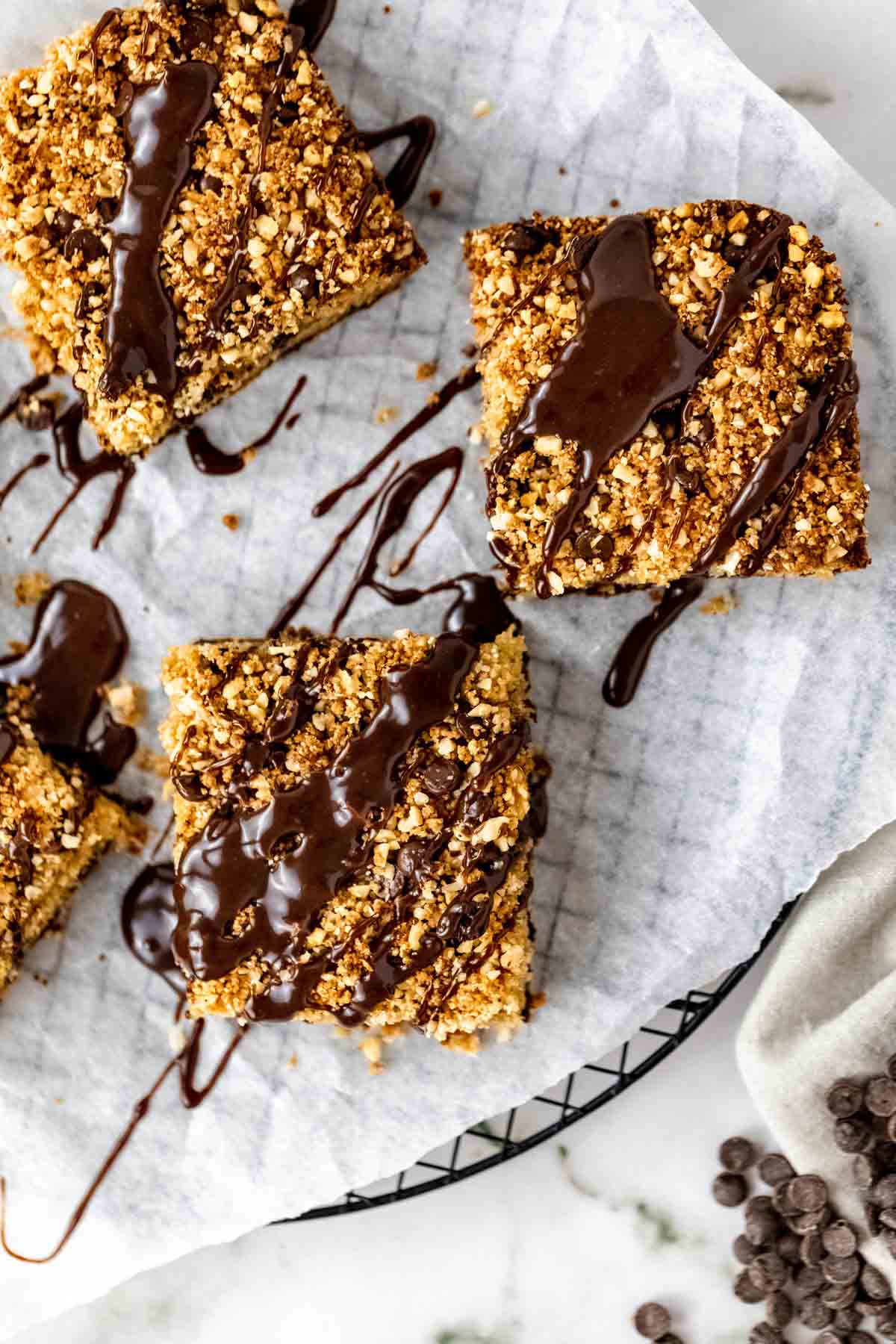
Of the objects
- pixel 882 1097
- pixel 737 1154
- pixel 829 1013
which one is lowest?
pixel 737 1154

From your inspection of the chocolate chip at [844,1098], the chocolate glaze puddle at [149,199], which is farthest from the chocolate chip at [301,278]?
the chocolate chip at [844,1098]

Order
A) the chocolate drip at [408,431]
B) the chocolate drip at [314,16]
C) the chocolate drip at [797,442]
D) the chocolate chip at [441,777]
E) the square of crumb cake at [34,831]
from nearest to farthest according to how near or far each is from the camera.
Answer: the chocolate drip at [797,442] < the chocolate chip at [441,777] < the square of crumb cake at [34,831] < the chocolate drip at [314,16] < the chocolate drip at [408,431]

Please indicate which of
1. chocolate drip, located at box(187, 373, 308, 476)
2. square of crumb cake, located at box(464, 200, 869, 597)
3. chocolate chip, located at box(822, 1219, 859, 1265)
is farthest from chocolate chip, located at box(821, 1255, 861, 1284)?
chocolate drip, located at box(187, 373, 308, 476)

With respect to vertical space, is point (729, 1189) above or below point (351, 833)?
below

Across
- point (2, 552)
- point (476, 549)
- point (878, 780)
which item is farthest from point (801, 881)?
point (2, 552)

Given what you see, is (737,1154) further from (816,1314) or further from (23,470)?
(23,470)

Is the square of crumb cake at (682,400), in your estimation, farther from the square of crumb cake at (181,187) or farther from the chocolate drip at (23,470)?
the chocolate drip at (23,470)

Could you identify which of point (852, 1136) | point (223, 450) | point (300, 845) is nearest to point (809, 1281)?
point (852, 1136)

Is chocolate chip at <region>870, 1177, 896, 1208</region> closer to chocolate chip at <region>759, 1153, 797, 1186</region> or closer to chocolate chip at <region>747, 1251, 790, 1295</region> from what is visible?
chocolate chip at <region>759, 1153, 797, 1186</region>
